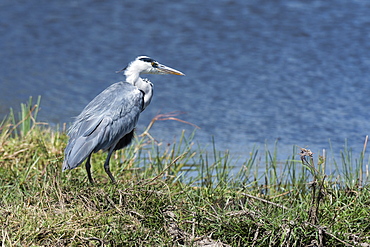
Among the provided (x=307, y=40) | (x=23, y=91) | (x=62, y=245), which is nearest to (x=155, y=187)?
(x=62, y=245)

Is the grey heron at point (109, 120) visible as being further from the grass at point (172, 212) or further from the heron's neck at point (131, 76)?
the grass at point (172, 212)

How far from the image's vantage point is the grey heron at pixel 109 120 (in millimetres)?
4172

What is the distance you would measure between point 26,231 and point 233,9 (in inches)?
254

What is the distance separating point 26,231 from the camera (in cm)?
317

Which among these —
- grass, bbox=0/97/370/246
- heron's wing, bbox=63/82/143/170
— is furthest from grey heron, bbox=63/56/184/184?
grass, bbox=0/97/370/246

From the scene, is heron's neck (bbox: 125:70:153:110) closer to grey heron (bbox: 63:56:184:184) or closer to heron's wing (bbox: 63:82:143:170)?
grey heron (bbox: 63:56:184:184)

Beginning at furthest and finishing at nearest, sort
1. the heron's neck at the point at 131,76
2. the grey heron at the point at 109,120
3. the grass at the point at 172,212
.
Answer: the heron's neck at the point at 131,76 < the grey heron at the point at 109,120 < the grass at the point at 172,212

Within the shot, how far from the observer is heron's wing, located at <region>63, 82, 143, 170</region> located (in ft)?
13.7

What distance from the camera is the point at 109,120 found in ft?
14.5

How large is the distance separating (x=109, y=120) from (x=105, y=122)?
0.12 feet

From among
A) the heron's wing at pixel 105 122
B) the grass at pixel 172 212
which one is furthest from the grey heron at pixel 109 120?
the grass at pixel 172 212

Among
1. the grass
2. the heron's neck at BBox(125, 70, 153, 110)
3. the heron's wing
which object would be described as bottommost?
the grass

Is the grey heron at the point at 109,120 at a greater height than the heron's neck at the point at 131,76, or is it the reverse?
the heron's neck at the point at 131,76

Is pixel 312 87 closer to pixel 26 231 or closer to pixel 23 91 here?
pixel 23 91
